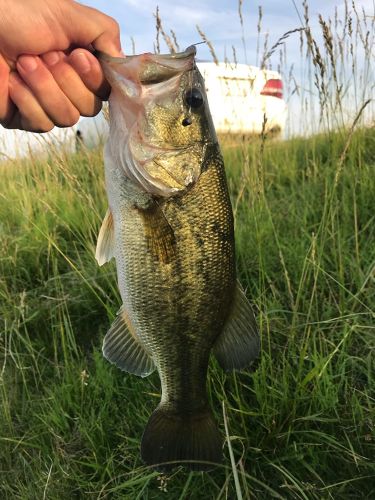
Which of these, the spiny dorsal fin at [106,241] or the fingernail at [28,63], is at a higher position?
the fingernail at [28,63]

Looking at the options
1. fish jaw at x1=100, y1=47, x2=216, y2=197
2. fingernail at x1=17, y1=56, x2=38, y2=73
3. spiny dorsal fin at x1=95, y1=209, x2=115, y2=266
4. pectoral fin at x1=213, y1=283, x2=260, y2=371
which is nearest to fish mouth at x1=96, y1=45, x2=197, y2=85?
fish jaw at x1=100, y1=47, x2=216, y2=197

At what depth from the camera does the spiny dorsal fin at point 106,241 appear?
1.54 meters

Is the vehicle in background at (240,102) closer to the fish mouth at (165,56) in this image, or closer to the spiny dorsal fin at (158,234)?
the fish mouth at (165,56)

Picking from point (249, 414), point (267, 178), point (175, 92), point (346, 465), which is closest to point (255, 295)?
point (249, 414)

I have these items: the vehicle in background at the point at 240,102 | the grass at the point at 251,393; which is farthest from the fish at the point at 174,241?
the vehicle in background at the point at 240,102

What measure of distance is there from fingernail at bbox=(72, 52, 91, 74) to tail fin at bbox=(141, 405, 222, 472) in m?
1.14

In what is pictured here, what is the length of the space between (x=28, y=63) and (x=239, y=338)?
1141 millimetres

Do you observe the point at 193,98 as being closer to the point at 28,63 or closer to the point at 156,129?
the point at 156,129

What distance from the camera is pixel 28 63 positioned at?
1500 mm

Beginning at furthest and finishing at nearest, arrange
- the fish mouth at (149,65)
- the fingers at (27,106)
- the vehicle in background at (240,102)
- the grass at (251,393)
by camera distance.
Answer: the vehicle in background at (240,102)
the grass at (251,393)
the fingers at (27,106)
the fish mouth at (149,65)

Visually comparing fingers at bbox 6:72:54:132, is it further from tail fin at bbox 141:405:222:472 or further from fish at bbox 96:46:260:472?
tail fin at bbox 141:405:222:472

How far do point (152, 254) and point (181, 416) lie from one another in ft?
1.86

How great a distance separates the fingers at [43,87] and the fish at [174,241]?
210 mm

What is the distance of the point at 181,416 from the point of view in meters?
1.56
